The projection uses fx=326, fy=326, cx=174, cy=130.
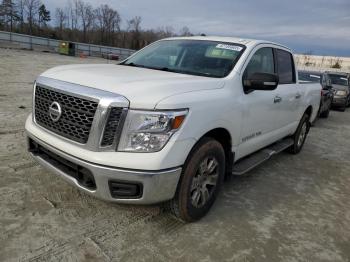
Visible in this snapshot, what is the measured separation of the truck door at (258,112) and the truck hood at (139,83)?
1.93 feet

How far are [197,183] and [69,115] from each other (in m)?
1.35

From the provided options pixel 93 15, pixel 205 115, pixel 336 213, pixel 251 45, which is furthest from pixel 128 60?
pixel 93 15

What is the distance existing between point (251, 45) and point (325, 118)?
9.13 m

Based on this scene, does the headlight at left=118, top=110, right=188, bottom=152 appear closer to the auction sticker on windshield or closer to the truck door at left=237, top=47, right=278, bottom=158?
the truck door at left=237, top=47, right=278, bottom=158

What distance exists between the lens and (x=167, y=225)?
3221 mm

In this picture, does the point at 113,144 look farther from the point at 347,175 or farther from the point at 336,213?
the point at 347,175

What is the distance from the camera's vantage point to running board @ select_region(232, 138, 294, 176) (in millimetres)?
3891

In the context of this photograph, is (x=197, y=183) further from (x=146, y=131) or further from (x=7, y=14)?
(x=7, y=14)

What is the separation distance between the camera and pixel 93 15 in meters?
82.0

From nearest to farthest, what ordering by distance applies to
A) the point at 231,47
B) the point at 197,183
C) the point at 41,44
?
the point at 197,183 → the point at 231,47 → the point at 41,44

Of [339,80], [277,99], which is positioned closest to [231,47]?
[277,99]

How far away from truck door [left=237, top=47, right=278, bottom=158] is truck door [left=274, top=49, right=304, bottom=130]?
0.71 feet

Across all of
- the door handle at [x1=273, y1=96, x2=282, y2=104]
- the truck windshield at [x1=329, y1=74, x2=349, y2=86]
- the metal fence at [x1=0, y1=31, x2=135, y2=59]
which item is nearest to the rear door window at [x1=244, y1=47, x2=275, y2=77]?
the door handle at [x1=273, y1=96, x2=282, y2=104]

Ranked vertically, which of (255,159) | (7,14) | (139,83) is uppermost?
(7,14)
